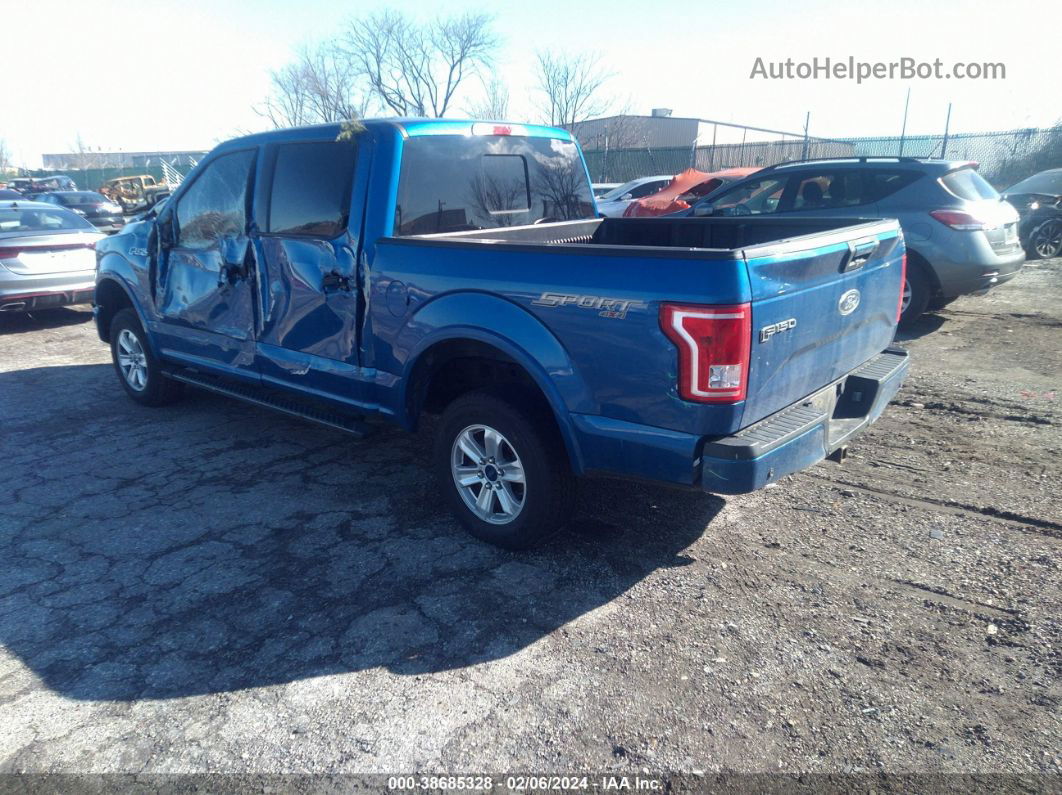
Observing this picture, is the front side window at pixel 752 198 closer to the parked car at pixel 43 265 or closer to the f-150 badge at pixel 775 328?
the f-150 badge at pixel 775 328

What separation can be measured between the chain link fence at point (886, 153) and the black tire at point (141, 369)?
15184 mm

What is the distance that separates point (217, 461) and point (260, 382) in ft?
2.09

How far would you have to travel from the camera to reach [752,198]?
357 inches

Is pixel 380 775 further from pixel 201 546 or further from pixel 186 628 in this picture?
pixel 201 546

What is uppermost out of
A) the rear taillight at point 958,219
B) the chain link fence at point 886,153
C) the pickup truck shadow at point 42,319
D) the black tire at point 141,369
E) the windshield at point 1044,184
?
the chain link fence at point 886,153

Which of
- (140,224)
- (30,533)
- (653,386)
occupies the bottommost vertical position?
(30,533)

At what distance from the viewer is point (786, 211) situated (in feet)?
28.0

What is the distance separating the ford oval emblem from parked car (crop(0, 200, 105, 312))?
845cm

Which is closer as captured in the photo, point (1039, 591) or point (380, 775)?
point (380, 775)

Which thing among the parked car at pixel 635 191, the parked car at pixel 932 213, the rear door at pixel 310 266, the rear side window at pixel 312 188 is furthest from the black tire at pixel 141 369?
A: the parked car at pixel 635 191

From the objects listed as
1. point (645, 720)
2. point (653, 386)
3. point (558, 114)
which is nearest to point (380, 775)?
point (645, 720)

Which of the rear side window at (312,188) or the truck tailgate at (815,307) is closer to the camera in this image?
the truck tailgate at (815,307)

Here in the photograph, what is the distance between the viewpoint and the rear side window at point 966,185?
7621 mm

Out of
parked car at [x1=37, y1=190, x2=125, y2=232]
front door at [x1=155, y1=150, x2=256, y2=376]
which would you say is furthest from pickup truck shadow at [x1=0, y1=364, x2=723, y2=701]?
parked car at [x1=37, y1=190, x2=125, y2=232]
